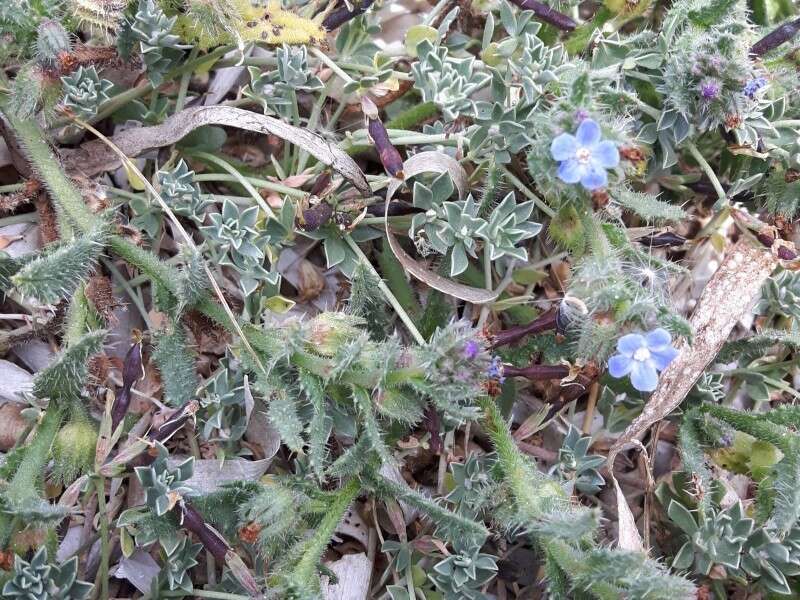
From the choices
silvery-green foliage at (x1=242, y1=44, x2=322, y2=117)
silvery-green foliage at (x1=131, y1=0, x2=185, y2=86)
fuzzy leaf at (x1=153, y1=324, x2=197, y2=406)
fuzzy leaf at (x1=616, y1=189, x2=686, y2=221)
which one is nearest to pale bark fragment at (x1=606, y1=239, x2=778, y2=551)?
fuzzy leaf at (x1=616, y1=189, x2=686, y2=221)

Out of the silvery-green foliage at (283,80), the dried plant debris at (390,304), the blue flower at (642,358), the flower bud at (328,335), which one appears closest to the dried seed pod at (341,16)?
the dried plant debris at (390,304)

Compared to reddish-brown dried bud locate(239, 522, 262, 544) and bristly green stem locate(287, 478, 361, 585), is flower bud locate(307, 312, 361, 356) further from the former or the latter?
reddish-brown dried bud locate(239, 522, 262, 544)

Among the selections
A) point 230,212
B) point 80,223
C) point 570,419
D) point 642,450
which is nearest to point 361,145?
point 230,212

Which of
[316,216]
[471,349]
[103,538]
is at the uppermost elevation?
[316,216]

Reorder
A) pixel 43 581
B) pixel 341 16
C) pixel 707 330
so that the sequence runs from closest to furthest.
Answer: pixel 43 581
pixel 707 330
pixel 341 16

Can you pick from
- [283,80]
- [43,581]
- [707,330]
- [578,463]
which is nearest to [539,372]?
[578,463]

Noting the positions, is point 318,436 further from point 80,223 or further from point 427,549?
point 80,223

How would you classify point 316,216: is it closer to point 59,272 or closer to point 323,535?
point 59,272
